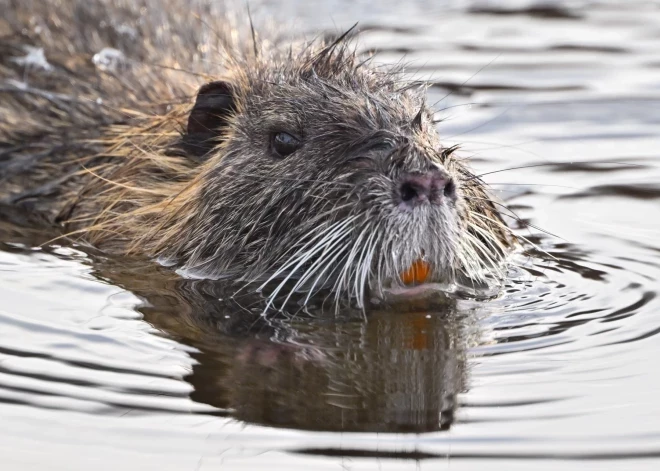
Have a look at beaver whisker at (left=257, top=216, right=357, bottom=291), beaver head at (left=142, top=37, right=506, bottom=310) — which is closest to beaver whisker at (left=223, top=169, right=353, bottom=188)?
beaver head at (left=142, top=37, right=506, bottom=310)

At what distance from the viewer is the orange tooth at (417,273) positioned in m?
4.18

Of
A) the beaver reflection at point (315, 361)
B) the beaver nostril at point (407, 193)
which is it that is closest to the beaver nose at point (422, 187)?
the beaver nostril at point (407, 193)

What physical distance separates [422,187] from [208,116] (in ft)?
4.24

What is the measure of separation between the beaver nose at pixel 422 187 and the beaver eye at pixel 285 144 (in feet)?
2.12

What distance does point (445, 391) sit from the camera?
12.1ft

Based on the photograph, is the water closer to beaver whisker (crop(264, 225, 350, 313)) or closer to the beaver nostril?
beaver whisker (crop(264, 225, 350, 313))

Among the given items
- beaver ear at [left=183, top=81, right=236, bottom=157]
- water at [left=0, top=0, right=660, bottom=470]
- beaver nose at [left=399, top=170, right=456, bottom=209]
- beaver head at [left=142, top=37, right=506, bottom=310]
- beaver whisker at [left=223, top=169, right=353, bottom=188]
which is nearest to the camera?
water at [left=0, top=0, right=660, bottom=470]

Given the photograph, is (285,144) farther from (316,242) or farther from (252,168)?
(316,242)

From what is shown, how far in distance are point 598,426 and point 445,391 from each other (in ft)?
1.47

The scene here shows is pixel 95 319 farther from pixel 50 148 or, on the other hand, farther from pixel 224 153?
pixel 50 148

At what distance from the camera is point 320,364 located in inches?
155

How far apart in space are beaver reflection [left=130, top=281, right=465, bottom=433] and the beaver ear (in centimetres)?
61

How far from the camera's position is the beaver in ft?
13.6

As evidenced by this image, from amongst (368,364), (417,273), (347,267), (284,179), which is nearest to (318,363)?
(368,364)
